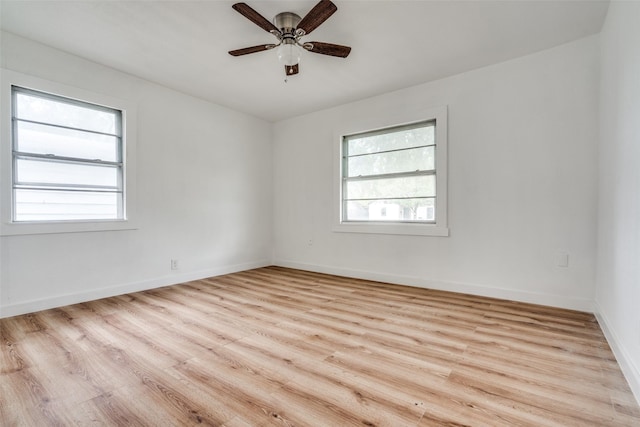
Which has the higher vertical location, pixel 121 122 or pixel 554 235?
pixel 121 122

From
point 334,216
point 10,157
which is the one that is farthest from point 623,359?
point 10,157

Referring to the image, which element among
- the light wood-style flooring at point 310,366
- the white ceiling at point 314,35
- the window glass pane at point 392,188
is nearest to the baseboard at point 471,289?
the light wood-style flooring at point 310,366

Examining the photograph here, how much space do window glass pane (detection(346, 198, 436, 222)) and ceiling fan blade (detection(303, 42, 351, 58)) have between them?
2.09 metres

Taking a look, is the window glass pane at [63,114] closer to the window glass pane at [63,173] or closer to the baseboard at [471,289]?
the window glass pane at [63,173]

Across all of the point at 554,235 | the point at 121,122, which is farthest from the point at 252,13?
the point at 554,235

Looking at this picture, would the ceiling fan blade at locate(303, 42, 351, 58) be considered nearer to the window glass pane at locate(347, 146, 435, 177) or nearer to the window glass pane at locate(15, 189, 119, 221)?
the window glass pane at locate(347, 146, 435, 177)

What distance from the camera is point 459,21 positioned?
101 inches

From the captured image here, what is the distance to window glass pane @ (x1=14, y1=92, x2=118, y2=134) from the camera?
9.58 ft

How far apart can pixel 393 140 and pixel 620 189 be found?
2513 millimetres

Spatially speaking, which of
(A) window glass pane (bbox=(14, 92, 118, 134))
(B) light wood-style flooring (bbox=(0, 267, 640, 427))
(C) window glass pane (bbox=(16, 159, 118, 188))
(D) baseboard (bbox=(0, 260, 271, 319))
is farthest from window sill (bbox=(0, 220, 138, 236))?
(A) window glass pane (bbox=(14, 92, 118, 134))

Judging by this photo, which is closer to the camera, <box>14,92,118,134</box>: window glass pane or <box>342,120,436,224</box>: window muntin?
<box>14,92,118,134</box>: window glass pane

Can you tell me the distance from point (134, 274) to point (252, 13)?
3174mm

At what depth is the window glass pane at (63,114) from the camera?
2.92 meters

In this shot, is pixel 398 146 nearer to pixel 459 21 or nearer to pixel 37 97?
pixel 459 21
